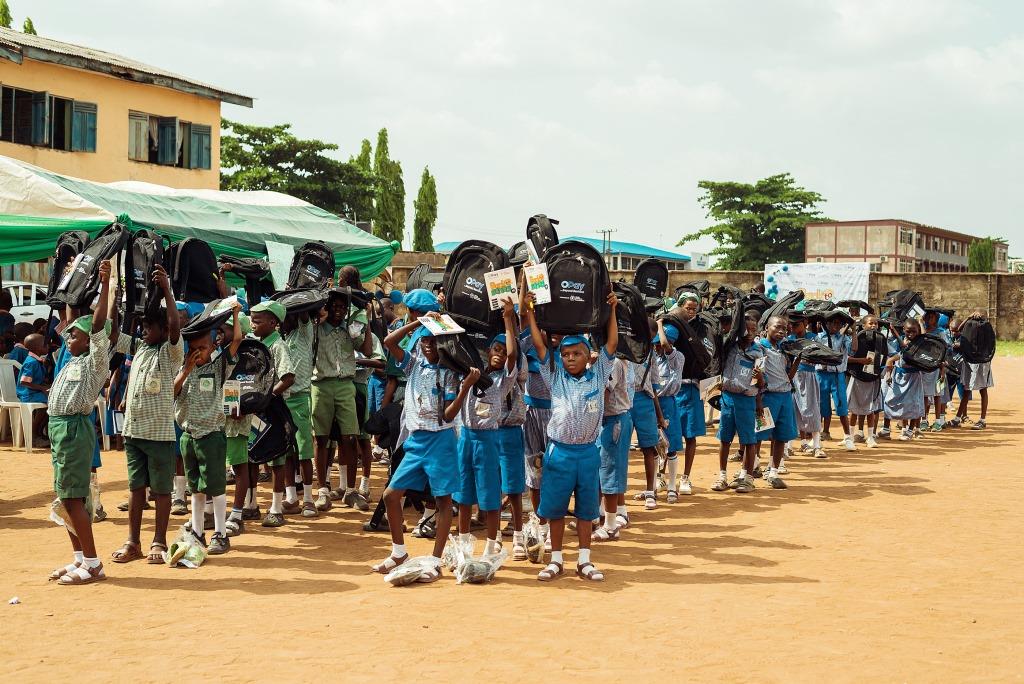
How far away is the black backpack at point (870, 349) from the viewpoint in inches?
635

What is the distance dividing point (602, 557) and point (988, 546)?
11.0 ft

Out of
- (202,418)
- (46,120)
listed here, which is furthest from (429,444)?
(46,120)

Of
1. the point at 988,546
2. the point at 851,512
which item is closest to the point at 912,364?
the point at 851,512

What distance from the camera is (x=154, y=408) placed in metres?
7.77

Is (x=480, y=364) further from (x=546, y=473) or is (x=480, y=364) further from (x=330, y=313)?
(x=330, y=313)

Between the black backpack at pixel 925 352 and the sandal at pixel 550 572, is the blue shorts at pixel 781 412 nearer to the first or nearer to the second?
the sandal at pixel 550 572

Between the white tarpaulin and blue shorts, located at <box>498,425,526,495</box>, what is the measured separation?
27764mm

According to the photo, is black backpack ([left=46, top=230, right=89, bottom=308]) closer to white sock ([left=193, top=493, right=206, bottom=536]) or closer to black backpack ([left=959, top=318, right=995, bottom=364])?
white sock ([left=193, top=493, right=206, bottom=536])

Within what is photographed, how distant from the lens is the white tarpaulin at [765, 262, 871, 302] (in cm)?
3441

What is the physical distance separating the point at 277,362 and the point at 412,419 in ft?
8.11

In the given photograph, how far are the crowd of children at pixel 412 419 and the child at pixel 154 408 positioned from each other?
0.5 inches

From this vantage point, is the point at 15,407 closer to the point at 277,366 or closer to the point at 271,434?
the point at 277,366

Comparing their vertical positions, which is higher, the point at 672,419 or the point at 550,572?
the point at 672,419

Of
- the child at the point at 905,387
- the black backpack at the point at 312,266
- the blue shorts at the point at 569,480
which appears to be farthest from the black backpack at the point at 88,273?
the child at the point at 905,387
